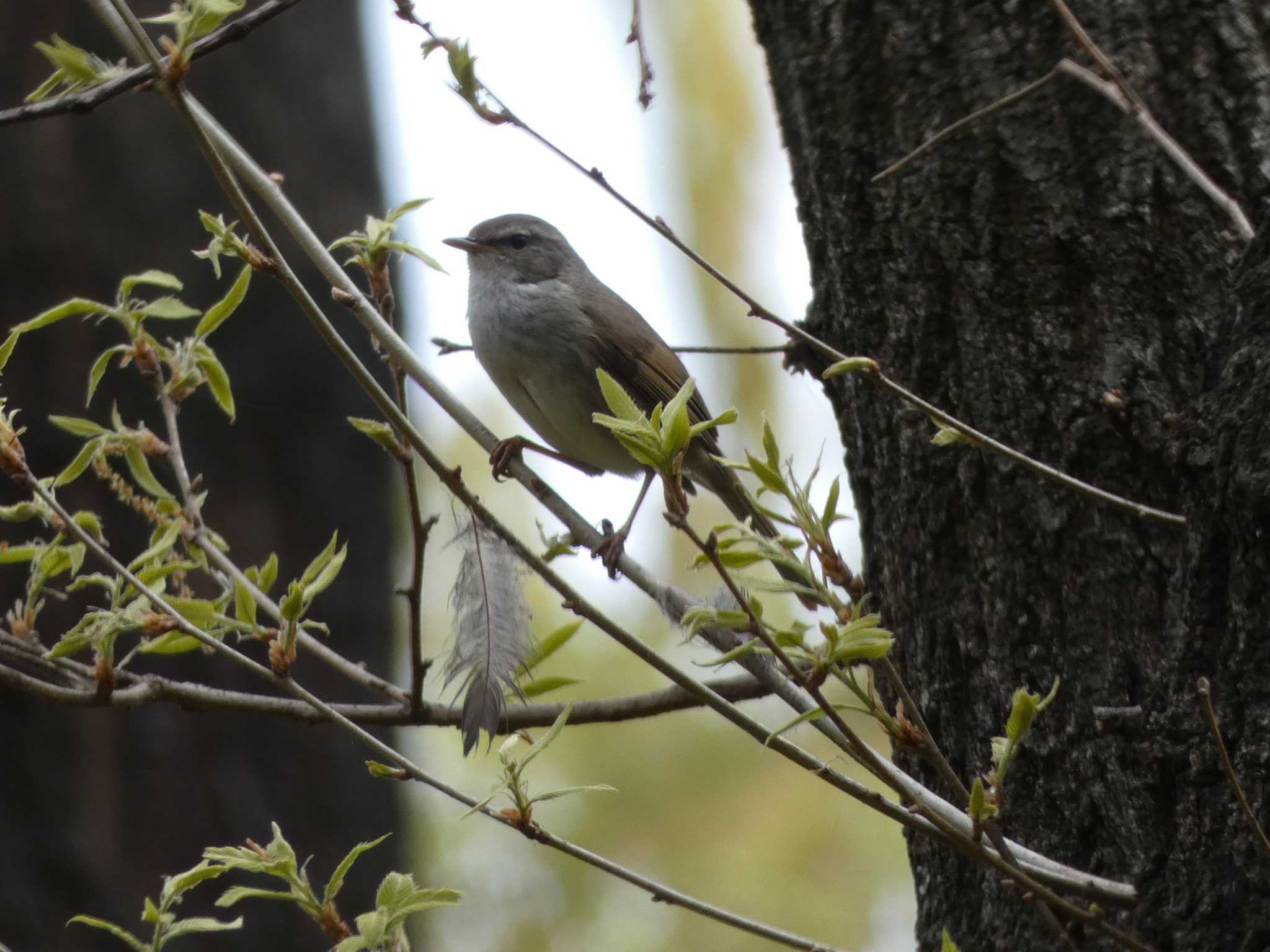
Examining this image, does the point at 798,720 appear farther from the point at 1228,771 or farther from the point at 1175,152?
the point at 1175,152

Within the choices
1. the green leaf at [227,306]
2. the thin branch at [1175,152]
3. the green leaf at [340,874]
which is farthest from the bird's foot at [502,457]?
the thin branch at [1175,152]

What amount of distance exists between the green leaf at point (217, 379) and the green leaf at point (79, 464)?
0.19 m

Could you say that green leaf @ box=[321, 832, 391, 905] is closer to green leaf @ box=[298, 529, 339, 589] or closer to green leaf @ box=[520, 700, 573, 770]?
green leaf @ box=[520, 700, 573, 770]

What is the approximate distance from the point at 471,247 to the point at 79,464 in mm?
2237

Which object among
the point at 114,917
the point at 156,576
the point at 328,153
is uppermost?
the point at 328,153

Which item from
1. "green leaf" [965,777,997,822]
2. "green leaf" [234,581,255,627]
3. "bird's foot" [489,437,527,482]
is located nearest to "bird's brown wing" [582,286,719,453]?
"bird's foot" [489,437,527,482]

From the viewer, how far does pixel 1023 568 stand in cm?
197

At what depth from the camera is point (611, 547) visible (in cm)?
221

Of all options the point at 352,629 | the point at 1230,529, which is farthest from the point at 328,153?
the point at 1230,529

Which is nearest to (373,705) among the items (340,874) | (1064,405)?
(340,874)

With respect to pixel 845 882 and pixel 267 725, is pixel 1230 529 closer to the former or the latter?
pixel 267 725

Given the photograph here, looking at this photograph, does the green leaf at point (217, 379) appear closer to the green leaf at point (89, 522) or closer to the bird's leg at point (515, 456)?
the green leaf at point (89, 522)

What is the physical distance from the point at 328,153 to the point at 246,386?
43.6 inches

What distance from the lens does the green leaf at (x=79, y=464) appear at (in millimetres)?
1826
